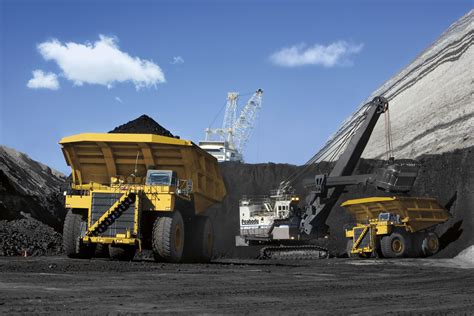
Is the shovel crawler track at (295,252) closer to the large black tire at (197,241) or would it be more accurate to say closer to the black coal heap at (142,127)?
the black coal heap at (142,127)

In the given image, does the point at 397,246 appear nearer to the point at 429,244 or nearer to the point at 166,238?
the point at 429,244

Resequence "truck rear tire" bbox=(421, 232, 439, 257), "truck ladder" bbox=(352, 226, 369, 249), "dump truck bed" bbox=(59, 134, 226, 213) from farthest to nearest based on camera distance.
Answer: "truck ladder" bbox=(352, 226, 369, 249), "truck rear tire" bbox=(421, 232, 439, 257), "dump truck bed" bbox=(59, 134, 226, 213)

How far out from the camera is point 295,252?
102ft

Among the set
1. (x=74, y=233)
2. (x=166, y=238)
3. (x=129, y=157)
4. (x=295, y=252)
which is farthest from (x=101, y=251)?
(x=295, y=252)

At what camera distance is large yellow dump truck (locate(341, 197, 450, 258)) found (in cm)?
2927

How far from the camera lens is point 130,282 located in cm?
1160

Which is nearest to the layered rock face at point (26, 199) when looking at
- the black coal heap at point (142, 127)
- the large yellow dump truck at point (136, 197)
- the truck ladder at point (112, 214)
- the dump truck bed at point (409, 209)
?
the black coal heap at point (142, 127)

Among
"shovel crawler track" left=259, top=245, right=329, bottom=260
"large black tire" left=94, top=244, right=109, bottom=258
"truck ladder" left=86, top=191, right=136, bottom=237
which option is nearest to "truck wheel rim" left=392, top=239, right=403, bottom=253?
"shovel crawler track" left=259, top=245, right=329, bottom=260

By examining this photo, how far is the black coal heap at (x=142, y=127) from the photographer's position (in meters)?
33.3

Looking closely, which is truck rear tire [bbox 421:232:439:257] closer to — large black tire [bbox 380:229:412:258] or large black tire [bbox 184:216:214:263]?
large black tire [bbox 380:229:412:258]

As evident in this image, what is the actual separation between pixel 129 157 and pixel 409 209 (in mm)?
15101

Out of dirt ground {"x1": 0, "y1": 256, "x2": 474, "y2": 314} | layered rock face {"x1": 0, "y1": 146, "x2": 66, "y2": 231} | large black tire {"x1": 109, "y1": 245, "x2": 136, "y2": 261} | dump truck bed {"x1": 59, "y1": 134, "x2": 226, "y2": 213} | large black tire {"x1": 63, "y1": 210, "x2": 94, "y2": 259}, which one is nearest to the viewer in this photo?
dirt ground {"x1": 0, "y1": 256, "x2": 474, "y2": 314}

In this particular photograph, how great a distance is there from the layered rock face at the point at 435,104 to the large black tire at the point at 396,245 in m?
14.2

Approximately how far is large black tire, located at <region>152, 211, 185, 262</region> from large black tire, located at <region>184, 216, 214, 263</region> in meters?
1.93
